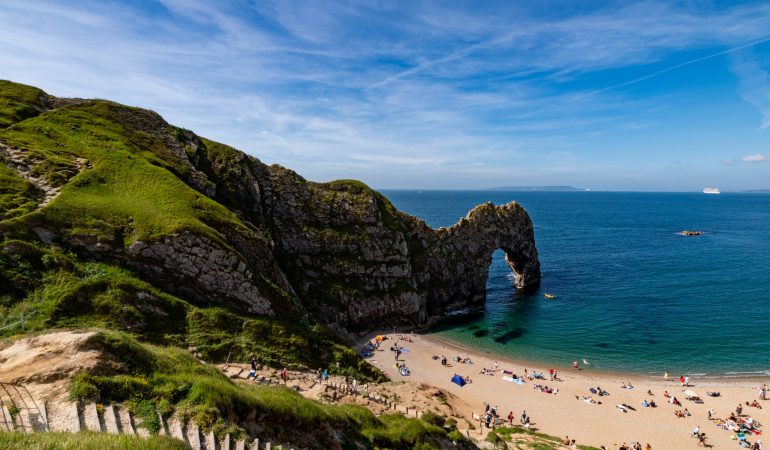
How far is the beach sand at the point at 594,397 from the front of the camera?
38188 mm

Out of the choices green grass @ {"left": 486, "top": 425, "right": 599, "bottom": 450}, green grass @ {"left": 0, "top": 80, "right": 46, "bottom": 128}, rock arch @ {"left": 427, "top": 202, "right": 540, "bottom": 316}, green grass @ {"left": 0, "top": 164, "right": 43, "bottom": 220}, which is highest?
green grass @ {"left": 0, "top": 80, "right": 46, "bottom": 128}

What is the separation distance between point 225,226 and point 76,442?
1470 inches

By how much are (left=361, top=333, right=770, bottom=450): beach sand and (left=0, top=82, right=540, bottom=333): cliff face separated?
46.5ft

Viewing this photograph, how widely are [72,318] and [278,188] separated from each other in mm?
38219

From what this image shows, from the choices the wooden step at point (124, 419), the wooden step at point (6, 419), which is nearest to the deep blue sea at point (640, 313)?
the wooden step at point (124, 419)

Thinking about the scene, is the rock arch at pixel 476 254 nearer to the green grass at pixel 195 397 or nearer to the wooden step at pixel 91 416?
the green grass at pixel 195 397

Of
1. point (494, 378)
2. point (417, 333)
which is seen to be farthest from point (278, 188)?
point (494, 378)

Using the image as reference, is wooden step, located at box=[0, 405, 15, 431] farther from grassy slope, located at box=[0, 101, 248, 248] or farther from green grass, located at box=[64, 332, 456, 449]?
grassy slope, located at box=[0, 101, 248, 248]

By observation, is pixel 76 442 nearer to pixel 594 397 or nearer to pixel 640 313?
pixel 594 397

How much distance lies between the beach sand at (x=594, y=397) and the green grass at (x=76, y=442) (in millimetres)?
29989

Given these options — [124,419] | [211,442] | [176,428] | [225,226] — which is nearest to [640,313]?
[225,226]

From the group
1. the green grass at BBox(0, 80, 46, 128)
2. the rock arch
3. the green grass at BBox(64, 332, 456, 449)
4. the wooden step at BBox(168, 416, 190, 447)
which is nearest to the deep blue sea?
the rock arch

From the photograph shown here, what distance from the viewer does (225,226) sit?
44812 mm

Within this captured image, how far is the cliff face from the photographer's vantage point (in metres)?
36.7
